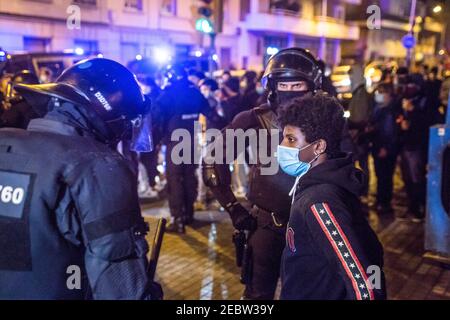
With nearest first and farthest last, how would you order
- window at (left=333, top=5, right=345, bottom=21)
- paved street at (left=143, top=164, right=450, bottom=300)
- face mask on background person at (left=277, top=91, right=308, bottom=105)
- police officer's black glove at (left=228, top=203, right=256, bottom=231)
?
police officer's black glove at (left=228, top=203, right=256, bottom=231)
face mask on background person at (left=277, top=91, right=308, bottom=105)
paved street at (left=143, top=164, right=450, bottom=300)
window at (left=333, top=5, right=345, bottom=21)

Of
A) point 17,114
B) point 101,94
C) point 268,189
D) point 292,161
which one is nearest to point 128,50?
point 17,114

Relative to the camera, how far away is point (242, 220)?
11.5 ft

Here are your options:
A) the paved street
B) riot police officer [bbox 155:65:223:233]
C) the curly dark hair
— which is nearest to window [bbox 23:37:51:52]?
riot police officer [bbox 155:65:223:233]

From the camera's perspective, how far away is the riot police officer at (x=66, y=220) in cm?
189

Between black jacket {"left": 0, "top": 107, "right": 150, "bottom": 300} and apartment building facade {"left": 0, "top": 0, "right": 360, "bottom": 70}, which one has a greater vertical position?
apartment building facade {"left": 0, "top": 0, "right": 360, "bottom": 70}

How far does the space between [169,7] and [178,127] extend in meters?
16.4

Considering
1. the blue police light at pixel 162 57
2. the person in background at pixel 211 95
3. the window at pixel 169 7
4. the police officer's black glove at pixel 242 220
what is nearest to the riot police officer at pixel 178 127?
the person in background at pixel 211 95

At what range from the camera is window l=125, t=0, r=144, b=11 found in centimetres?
1982

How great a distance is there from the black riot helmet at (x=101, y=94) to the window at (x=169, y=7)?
20.1m

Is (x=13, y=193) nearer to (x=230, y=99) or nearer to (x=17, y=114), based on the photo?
(x=17, y=114)

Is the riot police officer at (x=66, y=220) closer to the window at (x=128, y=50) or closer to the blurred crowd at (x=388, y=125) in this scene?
the blurred crowd at (x=388, y=125)

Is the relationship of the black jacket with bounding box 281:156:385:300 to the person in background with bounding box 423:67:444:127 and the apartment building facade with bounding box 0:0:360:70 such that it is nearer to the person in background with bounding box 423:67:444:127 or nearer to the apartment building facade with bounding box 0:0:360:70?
the apartment building facade with bounding box 0:0:360:70

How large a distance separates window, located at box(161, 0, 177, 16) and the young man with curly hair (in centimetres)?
2018
